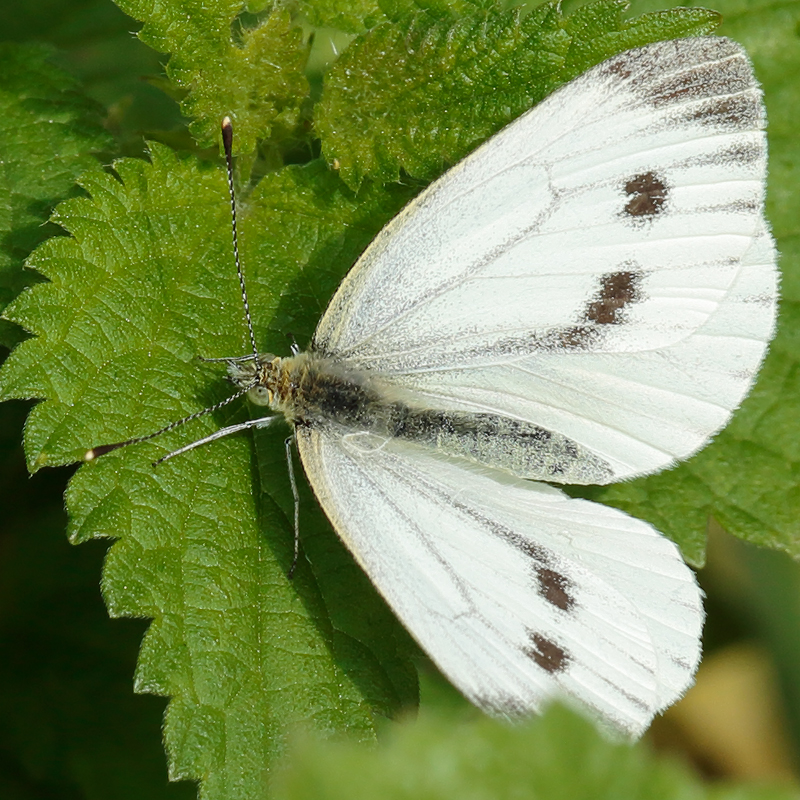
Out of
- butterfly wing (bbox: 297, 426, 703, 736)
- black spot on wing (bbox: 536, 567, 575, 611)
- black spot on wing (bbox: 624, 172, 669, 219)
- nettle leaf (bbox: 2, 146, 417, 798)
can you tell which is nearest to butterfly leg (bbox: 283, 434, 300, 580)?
nettle leaf (bbox: 2, 146, 417, 798)

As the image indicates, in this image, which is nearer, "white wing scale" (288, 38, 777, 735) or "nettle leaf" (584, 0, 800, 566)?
"white wing scale" (288, 38, 777, 735)

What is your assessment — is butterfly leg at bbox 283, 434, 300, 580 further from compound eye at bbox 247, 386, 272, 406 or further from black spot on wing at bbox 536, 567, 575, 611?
black spot on wing at bbox 536, 567, 575, 611

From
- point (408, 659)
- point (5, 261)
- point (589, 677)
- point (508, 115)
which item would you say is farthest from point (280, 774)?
point (508, 115)

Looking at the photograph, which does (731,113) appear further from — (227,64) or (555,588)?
(227,64)

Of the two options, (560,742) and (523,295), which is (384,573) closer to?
(523,295)

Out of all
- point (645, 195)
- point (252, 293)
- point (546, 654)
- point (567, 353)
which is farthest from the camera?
point (252, 293)

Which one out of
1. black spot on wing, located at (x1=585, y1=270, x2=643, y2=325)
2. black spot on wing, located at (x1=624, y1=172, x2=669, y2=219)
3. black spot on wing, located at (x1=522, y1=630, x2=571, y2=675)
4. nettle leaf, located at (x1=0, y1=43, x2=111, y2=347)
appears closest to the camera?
black spot on wing, located at (x1=522, y1=630, x2=571, y2=675)

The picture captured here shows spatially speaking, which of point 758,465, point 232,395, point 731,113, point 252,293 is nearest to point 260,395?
point 232,395
